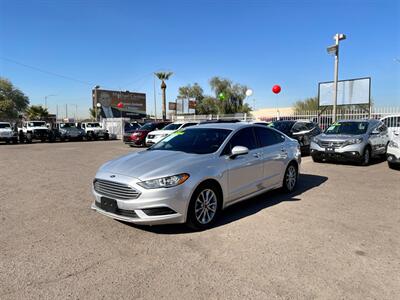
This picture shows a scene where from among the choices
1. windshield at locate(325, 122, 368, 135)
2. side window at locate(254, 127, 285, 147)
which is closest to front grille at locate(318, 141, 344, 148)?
windshield at locate(325, 122, 368, 135)

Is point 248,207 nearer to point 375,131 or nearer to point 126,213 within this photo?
point 126,213

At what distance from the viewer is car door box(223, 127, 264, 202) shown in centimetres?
522

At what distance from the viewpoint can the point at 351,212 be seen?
561 centimetres

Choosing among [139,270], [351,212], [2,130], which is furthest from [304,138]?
[2,130]

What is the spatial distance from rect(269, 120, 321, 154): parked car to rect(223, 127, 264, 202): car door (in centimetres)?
846

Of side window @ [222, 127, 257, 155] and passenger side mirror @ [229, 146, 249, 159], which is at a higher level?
side window @ [222, 127, 257, 155]

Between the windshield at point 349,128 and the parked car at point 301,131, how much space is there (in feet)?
6.06

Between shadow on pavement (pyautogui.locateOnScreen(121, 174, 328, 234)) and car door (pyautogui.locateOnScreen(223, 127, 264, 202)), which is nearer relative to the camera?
shadow on pavement (pyautogui.locateOnScreen(121, 174, 328, 234))

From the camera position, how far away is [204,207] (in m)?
4.75

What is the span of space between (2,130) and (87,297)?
89.1 feet

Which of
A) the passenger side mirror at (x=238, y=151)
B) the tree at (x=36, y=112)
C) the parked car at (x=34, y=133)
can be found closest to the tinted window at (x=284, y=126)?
the passenger side mirror at (x=238, y=151)

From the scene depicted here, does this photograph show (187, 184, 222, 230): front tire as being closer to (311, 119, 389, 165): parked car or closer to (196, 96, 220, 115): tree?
(311, 119, 389, 165): parked car

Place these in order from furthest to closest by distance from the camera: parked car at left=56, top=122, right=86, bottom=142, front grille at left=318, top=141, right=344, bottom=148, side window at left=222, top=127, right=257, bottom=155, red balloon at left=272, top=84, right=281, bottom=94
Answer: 1. parked car at left=56, top=122, right=86, bottom=142
2. red balloon at left=272, top=84, right=281, bottom=94
3. front grille at left=318, top=141, right=344, bottom=148
4. side window at left=222, top=127, right=257, bottom=155

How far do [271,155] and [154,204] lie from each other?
2.93 m
